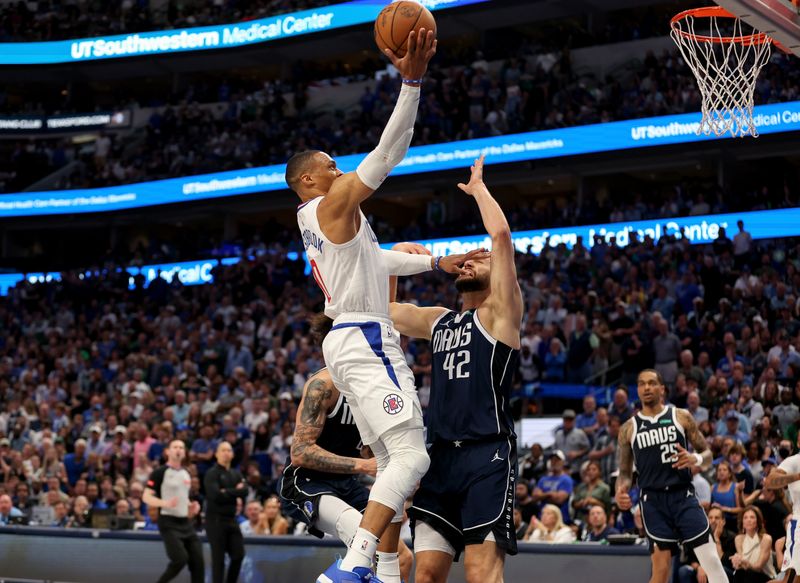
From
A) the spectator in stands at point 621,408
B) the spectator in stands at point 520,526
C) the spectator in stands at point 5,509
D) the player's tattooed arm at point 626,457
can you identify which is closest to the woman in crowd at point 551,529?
the spectator in stands at point 520,526

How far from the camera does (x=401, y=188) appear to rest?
Answer: 1141 inches

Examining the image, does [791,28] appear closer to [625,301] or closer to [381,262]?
[381,262]

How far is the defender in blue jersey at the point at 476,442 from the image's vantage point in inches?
215

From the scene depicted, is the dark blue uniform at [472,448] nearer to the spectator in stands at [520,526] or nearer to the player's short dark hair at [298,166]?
the player's short dark hair at [298,166]

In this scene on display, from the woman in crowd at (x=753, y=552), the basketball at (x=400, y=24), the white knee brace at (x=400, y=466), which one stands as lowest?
the woman in crowd at (x=753, y=552)

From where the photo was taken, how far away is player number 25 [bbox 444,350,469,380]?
5.72m

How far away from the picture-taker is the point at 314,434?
248 inches

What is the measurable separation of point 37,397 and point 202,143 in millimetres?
11443

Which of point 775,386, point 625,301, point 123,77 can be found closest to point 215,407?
point 625,301

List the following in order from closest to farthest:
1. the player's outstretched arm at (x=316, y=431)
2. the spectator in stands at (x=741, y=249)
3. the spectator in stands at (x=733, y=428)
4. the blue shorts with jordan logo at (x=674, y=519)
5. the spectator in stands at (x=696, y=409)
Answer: the player's outstretched arm at (x=316, y=431)
the blue shorts with jordan logo at (x=674, y=519)
the spectator in stands at (x=733, y=428)
the spectator in stands at (x=696, y=409)
the spectator in stands at (x=741, y=249)

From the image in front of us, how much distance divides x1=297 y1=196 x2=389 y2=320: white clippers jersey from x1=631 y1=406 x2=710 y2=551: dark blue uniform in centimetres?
450

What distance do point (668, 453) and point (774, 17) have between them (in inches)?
148

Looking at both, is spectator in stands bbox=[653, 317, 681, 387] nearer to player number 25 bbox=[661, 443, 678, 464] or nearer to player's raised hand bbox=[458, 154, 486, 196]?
player number 25 bbox=[661, 443, 678, 464]

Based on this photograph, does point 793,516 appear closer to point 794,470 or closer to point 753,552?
point 794,470
